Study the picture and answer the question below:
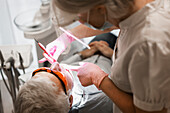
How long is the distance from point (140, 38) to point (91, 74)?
1.42ft

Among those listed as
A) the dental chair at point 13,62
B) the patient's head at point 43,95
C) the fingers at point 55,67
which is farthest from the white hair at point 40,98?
the dental chair at point 13,62

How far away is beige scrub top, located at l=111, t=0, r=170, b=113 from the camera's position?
0.75m

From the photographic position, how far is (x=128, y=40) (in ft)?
2.85

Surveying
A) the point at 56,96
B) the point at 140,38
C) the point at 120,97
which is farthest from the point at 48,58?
the point at 140,38

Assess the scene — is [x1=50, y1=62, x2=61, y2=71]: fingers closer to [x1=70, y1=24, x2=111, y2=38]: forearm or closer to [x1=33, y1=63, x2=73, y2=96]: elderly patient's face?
[x1=33, y1=63, x2=73, y2=96]: elderly patient's face

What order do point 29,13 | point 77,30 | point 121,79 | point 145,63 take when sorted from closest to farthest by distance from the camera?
point 145,63 < point 121,79 < point 77,30 < point 29,13

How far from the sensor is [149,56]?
0.76m

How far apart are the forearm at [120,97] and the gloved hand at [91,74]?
0.17ft

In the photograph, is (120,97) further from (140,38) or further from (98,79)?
(140,38)

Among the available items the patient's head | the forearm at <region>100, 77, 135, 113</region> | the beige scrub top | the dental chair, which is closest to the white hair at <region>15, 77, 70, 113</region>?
the patient's head

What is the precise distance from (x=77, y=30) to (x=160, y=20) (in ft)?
2.29

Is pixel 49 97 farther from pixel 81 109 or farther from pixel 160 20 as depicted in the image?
pixel 160 20

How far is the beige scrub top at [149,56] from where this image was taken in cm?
75

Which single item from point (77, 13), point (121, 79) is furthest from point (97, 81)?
point (77, 13)
